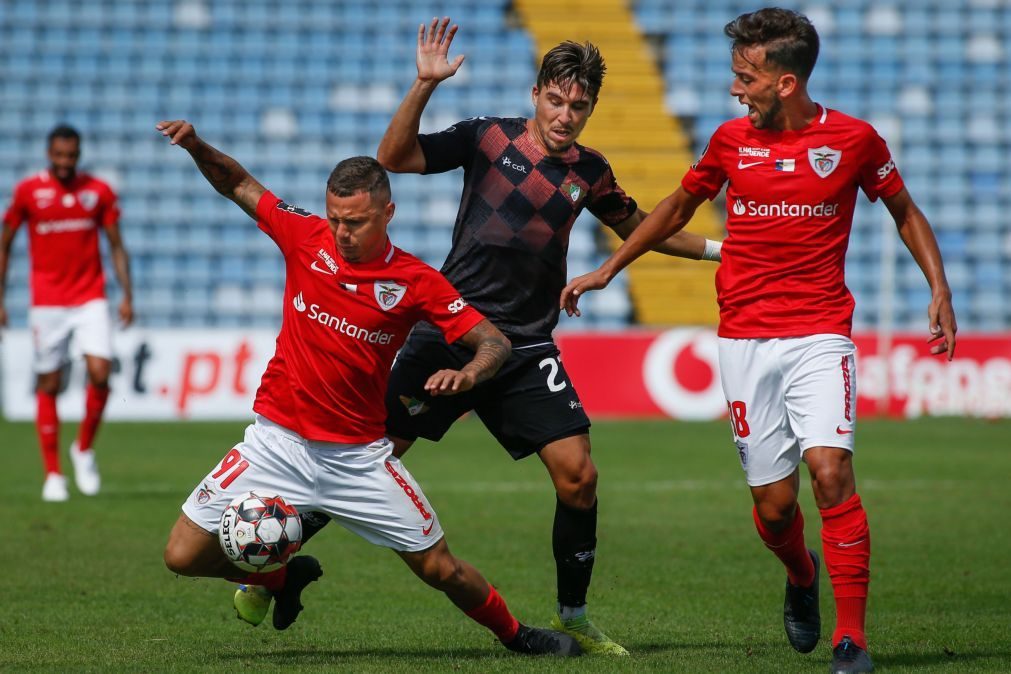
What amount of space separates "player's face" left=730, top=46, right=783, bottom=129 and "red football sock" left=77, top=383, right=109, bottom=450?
6.65m

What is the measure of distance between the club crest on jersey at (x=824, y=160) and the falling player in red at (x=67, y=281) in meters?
6.62

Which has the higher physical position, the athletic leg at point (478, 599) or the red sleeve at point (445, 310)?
the red sleeve at point (445, 310)

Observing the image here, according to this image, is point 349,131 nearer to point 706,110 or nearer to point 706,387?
point 706,110

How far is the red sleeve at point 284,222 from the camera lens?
5.25m

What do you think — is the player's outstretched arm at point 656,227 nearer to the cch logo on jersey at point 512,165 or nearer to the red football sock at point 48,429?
the cch logo on jersey at point 512,165

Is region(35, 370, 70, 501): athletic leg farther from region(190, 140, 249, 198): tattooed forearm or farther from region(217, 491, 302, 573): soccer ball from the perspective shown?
region(217, 491, 302, 573): soccer ball

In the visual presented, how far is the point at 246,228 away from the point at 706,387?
8.29 metres

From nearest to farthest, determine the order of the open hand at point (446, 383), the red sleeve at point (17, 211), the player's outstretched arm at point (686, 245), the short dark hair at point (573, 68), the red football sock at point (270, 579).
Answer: the open hand at point (446, 383), the red football sock at point (270, 579), the short dark hair at point (573, 68), the player's outstretched arm at point (686, 245), the red sleeve at point (17, 211)

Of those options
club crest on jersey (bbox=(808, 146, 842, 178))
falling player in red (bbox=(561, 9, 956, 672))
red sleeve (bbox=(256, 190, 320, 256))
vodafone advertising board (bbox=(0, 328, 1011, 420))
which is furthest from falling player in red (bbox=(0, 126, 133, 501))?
vodafone advertising board (bbox=(0, 328, 1011, 420))

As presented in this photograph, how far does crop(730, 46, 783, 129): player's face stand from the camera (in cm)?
515

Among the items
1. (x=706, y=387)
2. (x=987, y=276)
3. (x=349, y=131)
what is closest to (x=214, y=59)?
(x=349, y=131)

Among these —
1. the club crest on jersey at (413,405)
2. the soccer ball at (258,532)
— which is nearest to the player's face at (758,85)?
the club crest on jersey at (413,405)

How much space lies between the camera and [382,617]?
241 inches

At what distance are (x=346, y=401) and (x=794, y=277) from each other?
1.73m
